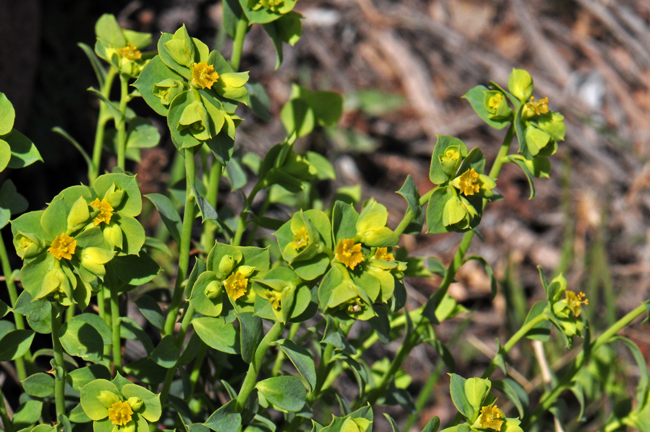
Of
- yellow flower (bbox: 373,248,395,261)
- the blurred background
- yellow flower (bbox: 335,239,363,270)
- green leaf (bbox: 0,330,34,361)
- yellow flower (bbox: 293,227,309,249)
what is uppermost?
yellow flower (bbox: 335,239,363,270)

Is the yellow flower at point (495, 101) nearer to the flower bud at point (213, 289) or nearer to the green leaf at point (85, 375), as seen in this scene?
the flower bud at point (213, 289)

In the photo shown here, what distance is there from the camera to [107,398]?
67 centimetres

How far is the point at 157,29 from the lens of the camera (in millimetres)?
2182

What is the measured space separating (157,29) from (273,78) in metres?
0.52

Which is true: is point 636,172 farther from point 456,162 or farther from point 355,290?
point 355,290

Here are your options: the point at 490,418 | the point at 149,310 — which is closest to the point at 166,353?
the point at 149,310

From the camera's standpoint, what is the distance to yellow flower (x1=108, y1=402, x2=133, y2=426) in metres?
0.67

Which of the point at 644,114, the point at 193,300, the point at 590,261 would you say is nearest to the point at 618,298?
the point at 590,261

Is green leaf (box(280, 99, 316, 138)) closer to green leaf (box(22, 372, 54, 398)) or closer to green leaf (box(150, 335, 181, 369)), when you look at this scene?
green leaf (box(150, 335, 181, 369))

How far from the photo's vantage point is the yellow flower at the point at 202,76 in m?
0.65

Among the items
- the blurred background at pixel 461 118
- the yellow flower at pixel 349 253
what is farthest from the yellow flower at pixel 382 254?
the blurred background at pixel 461 118

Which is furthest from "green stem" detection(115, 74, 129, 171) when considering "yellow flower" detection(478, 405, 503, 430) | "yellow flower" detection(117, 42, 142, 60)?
"yellow flower" detection(478, 405, 503, 430)

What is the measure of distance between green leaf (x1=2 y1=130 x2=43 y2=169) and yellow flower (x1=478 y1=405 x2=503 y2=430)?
623 mm

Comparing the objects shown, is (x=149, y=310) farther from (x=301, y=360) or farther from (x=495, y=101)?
(x=495, y=101)
